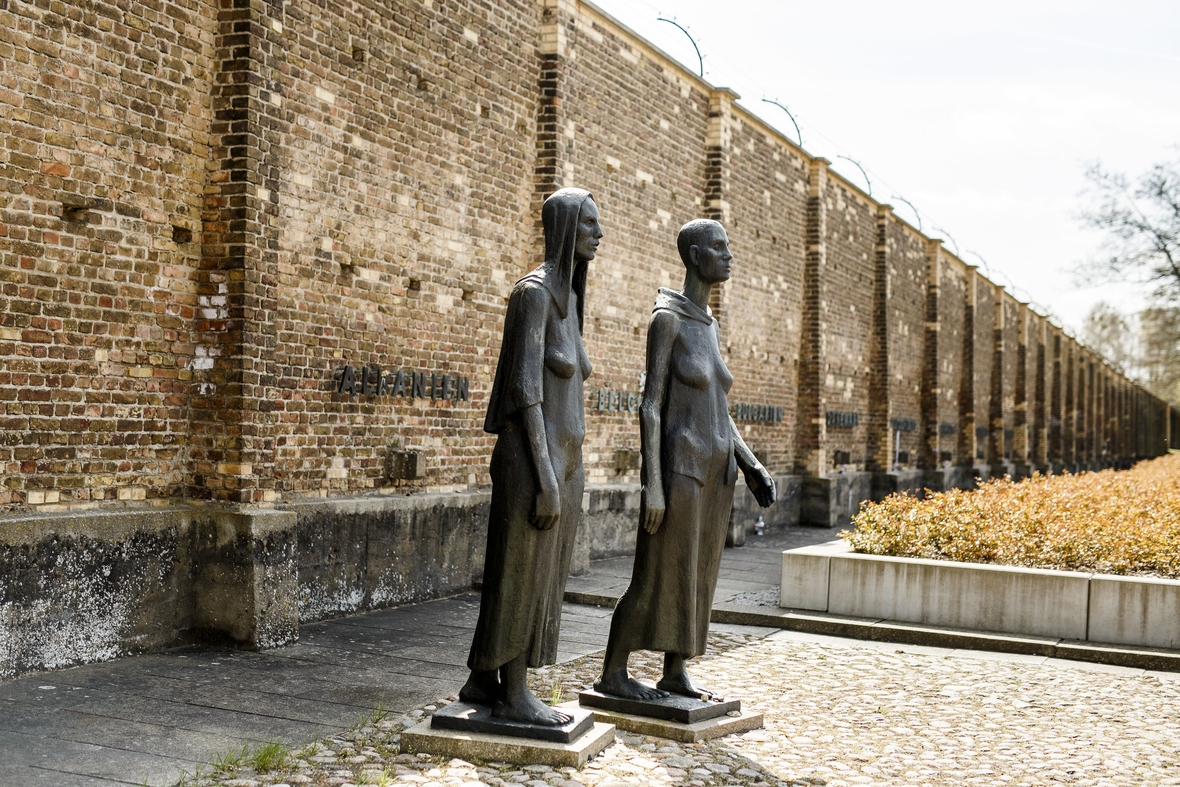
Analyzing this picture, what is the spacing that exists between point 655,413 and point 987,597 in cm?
435

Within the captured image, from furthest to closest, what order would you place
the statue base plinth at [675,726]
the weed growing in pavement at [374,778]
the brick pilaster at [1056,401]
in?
the brick pilaster at [1056,401]
the statue base plinth at [675,726]
the weed growing in pavement at [374,778]

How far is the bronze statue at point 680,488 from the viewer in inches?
225

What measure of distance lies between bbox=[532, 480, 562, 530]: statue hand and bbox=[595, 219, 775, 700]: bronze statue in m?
0.74

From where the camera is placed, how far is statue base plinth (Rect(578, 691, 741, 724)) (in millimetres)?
5625

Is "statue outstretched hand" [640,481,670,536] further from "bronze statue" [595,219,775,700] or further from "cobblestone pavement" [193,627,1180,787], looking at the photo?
"cobblestone pavement" [193,627,1180,787]

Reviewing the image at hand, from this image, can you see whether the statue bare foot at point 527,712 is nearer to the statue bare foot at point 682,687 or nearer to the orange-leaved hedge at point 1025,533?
the statue bare foot at point 682,687

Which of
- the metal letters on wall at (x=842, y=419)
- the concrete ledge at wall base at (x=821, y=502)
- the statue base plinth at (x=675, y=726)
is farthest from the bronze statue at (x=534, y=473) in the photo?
the metal letters on wall at (x=842, y=419)

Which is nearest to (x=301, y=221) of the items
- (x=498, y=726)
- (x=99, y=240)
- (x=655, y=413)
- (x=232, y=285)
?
(x=232, y=285)

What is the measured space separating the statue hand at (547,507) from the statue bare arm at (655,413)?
0.73 m

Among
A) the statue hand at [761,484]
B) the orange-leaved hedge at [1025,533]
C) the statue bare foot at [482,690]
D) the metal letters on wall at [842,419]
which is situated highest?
the metal letters on wall at [842,419]

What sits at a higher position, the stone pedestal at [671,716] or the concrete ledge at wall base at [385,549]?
the concrete ledge at wall base at [385,549]

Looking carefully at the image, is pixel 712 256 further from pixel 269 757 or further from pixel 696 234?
pixel 269 757

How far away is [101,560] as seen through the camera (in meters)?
6.87

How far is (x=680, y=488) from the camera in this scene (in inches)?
224
